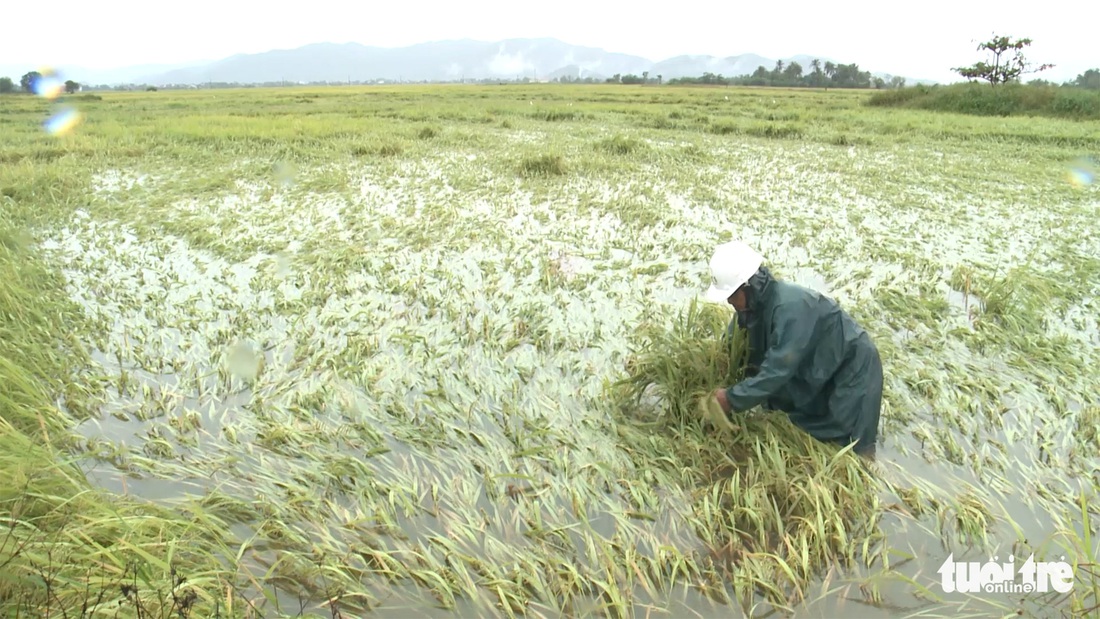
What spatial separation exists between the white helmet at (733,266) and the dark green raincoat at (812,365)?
0.31 ft

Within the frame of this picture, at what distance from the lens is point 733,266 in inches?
105

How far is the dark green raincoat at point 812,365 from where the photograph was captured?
269 centimetres

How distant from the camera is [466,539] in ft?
8.20

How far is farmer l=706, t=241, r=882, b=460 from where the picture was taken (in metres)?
2.69

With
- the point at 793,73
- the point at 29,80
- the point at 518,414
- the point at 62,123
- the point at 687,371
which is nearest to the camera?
the point at 687,371

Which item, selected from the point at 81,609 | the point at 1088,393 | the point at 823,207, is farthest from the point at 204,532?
the point at 823,207

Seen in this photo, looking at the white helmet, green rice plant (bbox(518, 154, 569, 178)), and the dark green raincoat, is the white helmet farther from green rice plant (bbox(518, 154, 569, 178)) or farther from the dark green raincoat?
green rice plant (bbox(518, 154, 569, 178))

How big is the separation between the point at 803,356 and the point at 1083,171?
11938mm

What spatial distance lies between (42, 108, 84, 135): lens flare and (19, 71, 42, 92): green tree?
25657 millimetres

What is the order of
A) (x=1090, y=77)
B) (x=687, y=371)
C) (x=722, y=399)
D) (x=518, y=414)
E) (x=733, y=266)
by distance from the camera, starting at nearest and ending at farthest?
(x=733, y=266) → (x=722, y=399) → (x=687, y=371) → (x=518, y=414) → (x=1090, y=77)

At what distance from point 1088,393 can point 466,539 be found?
3.94m

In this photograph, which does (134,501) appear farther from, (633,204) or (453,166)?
(453,166)

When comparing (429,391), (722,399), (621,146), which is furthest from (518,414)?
(621,146)

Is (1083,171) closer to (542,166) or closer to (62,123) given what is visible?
(542,166)
